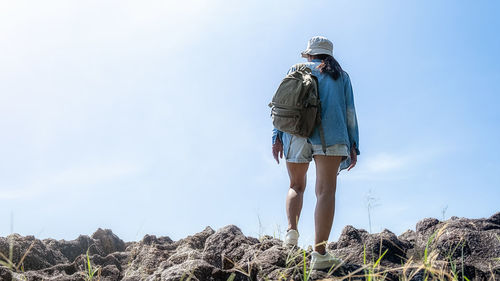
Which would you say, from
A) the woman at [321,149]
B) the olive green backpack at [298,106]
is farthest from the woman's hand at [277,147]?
the olive green backpack at [298,106]

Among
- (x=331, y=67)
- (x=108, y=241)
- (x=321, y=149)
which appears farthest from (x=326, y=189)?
(x=108, y=241)

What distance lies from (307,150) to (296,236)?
0.83 metres

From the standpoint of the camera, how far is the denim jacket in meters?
4.94

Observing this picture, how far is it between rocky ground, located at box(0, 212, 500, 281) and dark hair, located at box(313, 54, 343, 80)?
1.56 meters

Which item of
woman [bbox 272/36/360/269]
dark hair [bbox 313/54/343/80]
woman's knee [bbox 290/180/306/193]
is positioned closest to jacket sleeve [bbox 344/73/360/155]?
woman [bbox 272/36/360/269]

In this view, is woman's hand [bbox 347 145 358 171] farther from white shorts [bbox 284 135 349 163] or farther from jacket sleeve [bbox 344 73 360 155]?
white shorts [bbox 284 135 349 163]

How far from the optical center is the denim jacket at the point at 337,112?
4941 millimetres

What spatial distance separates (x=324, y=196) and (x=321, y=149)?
0.42 metres

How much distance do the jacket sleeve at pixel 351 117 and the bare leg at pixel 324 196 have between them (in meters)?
0.38

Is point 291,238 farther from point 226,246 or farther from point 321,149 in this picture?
point 321,149

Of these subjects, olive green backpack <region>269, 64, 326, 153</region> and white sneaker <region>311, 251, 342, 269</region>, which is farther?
olive green backpack <region>269, 64, 326, 153</region>

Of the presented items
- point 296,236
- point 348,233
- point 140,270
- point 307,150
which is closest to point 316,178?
point 307,150

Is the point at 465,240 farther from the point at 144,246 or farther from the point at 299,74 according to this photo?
the point at 144,246

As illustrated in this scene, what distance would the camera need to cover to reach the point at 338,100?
508 centimetres
